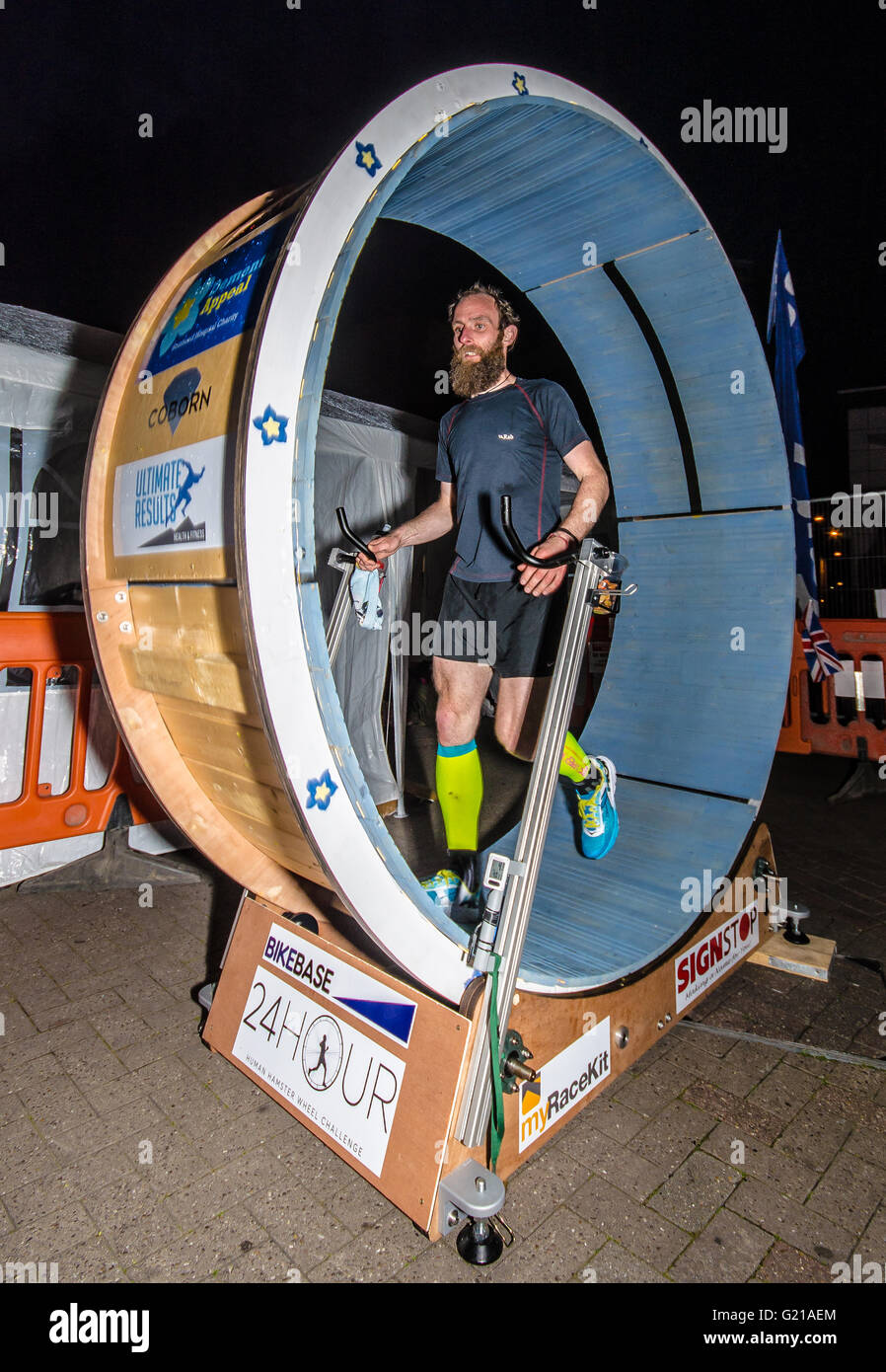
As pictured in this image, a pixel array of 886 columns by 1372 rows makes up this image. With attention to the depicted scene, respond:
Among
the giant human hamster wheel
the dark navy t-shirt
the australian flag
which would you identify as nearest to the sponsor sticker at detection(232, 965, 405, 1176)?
the giant human hamster wheel

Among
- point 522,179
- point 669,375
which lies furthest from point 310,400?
point 669,375

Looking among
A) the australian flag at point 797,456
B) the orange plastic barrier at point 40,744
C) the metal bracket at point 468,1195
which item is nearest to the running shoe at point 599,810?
the metal bracket at point 468,1195

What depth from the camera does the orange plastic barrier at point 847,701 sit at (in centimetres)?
613

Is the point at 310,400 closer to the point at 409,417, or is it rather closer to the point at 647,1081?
the point at 647,1081

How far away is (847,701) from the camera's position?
6375 millimetres

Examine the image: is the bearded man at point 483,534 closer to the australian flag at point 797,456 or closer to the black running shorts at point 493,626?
the black running shorts at point 493,626

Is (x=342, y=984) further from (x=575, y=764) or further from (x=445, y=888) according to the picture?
(x=575, y=764)

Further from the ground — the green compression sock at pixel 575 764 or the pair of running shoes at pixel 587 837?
the green compression sock at pixel 575 764

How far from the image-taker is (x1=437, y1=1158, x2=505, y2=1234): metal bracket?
1530mm

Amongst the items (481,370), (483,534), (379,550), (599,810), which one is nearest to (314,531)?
(379,550)

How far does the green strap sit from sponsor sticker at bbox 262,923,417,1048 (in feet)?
0.70

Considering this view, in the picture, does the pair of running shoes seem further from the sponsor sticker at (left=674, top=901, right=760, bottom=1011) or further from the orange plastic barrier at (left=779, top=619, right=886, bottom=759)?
the orange plastic barrier at (left=779, top=619, right=886, bottom=759)

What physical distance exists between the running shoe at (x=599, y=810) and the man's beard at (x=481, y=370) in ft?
5.30

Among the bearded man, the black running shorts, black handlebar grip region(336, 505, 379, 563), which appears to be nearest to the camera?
black handlebar grip region(336, 505, 379, 563)
